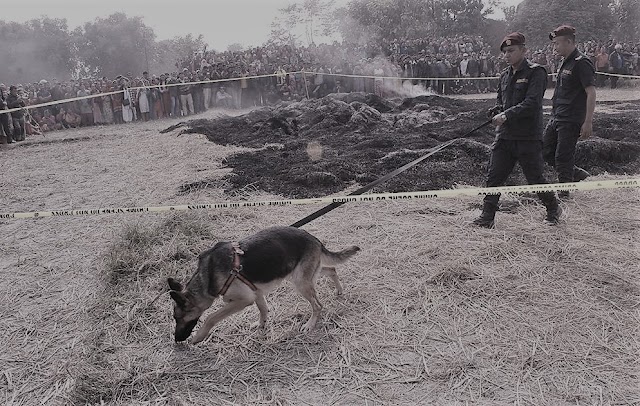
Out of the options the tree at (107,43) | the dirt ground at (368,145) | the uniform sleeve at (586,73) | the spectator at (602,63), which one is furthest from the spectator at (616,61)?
the tree at (107,43)

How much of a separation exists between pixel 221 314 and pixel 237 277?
296mm

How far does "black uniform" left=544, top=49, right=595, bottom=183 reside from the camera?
524 cm

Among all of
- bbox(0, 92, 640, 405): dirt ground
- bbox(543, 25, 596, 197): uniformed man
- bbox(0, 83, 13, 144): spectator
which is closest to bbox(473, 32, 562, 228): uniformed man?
bbox(0, 92, 640, 405): dirt ground

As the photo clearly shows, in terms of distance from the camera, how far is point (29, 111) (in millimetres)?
18391

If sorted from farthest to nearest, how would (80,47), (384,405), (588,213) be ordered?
(80,47), (588,213), (384,405)

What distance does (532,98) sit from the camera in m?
4.86

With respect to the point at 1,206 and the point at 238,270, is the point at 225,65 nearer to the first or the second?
the point at 1,206

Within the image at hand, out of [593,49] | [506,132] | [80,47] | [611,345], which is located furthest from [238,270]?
[80,47]

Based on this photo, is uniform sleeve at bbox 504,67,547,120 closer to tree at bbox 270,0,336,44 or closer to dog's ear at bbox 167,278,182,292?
dog's ear at bbox 167,278,182,292

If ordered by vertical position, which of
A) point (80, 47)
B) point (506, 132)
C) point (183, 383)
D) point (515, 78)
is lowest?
point (183, 383)

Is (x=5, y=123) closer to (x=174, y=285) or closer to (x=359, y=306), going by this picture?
(x=174, y=285)

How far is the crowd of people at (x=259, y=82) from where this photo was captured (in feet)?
65.8

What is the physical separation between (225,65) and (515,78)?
1885 cm

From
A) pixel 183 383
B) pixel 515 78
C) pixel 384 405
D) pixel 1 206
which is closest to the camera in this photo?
pixel 384 405
